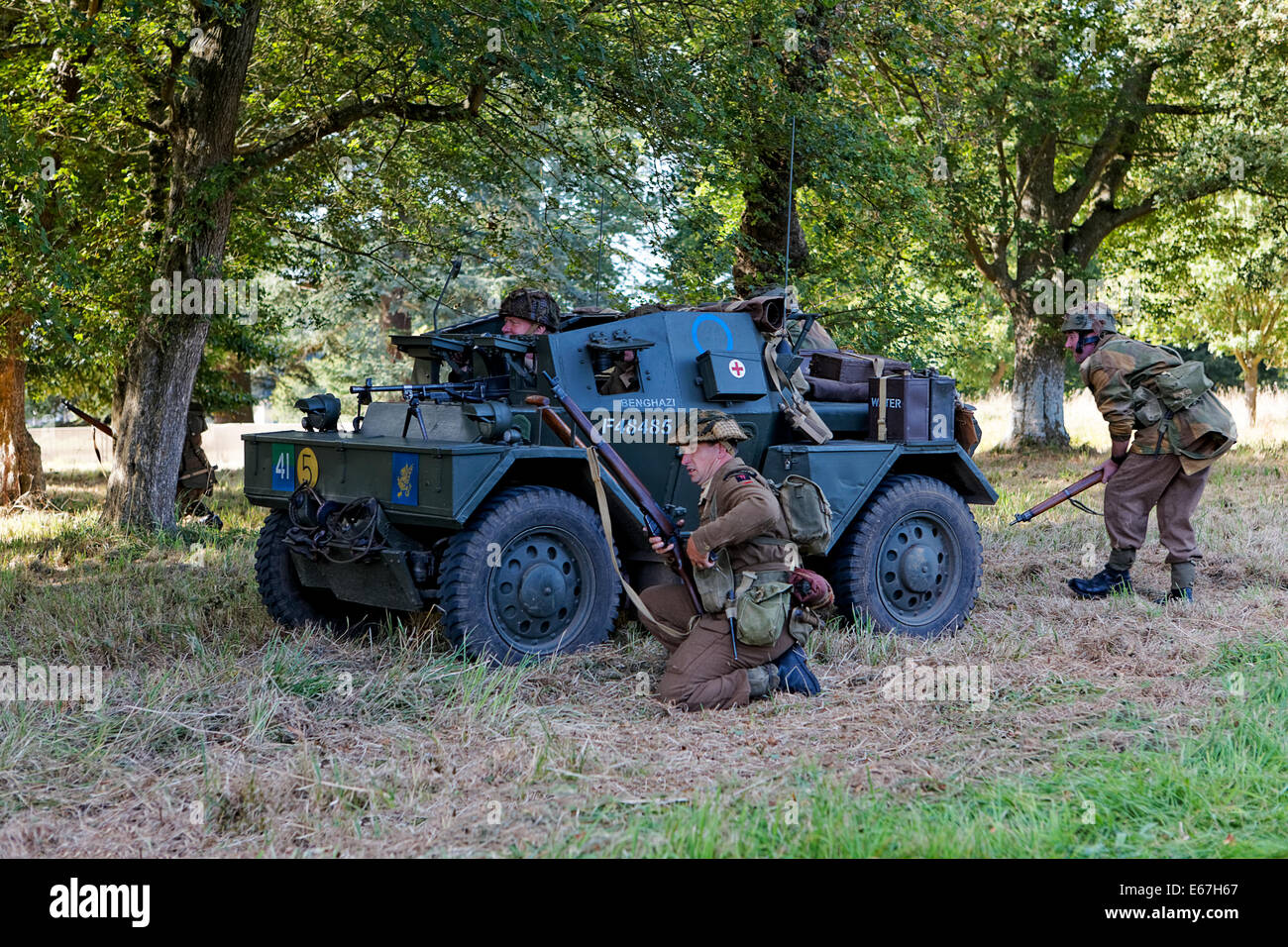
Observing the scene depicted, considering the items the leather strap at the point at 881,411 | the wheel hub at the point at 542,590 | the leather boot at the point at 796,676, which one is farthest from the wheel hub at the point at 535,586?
the leather strap at the point at 881,411

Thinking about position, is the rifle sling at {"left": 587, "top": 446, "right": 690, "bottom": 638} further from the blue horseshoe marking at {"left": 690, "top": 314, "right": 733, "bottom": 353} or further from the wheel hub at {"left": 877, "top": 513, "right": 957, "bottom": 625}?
the wheel hub at {"left": 877, "top": 513, "right": 957, "bottom": 625}

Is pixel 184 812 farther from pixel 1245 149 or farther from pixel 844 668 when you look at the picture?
pixel 1245 149

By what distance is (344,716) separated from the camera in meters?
5.02

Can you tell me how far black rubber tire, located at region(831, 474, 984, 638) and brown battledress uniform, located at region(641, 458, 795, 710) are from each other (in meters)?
1.29

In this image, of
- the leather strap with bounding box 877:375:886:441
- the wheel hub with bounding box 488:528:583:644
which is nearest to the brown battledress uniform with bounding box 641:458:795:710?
the wheel hub with bounding box 488:528:583:644

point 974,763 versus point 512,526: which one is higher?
point 512,526

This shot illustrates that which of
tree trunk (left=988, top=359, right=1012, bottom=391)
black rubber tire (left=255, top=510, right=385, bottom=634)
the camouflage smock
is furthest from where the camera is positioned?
tree trunk (left=988, top=359, right=1012, bottom=391)

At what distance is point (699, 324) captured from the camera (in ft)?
22.5

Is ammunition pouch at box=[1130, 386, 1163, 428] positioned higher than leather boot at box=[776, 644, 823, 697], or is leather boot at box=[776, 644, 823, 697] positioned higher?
ammunition pouch at box=[1130, 386, 1163, 428]

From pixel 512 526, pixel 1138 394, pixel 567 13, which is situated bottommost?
pixel 512 526

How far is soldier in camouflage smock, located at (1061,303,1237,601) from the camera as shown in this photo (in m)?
7.54

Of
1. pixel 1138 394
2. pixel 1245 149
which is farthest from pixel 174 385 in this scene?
pixel 1245 149

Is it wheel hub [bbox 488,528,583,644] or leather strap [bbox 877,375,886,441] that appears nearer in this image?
wheel hub [bbox 488,528,583,644]

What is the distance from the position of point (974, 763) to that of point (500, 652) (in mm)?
2318
